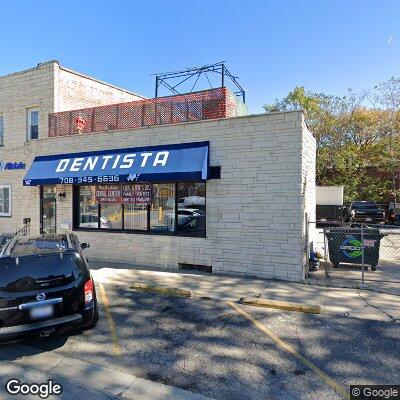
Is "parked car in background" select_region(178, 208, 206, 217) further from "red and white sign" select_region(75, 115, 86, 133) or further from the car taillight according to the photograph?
the car taillight

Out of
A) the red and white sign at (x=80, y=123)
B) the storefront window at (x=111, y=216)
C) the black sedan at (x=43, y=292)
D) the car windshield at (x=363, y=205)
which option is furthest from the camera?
the car windshield at (x=363, y=205)

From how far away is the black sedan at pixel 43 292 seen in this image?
14.7 feet

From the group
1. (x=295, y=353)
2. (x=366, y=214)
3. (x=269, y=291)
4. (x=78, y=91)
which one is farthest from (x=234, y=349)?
(x=366, y=214)

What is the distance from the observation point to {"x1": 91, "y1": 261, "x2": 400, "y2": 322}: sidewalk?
21.5 ft

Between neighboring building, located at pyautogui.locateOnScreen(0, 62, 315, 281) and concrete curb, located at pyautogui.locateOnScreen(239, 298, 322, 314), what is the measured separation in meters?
1.91

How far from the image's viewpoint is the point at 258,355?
478cm

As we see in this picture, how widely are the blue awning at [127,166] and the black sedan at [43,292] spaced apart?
186 inches

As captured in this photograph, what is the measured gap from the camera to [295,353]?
484 centimetres

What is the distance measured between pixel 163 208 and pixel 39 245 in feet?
17.1

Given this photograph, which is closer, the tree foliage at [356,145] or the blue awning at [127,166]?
the blue awning at [127,166]

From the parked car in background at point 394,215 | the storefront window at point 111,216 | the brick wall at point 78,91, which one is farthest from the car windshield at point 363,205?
the storefront window at point 111,216

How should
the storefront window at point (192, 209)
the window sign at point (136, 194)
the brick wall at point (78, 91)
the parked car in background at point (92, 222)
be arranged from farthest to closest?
the brick wall at point (78, 91) < the parked car in background at point (92, 222) < the window sign at point (136, 194) < the storefront window at point (192, 209)

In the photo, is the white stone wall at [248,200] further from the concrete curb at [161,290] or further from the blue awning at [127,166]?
the concrete curb at [161,290]

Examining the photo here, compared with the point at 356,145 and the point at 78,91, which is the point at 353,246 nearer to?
the point at 78,91
